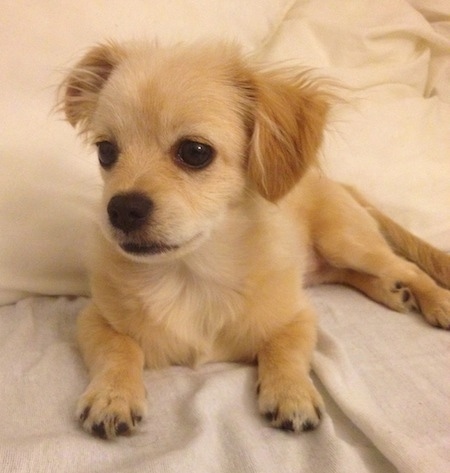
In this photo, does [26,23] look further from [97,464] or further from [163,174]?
[97,464]

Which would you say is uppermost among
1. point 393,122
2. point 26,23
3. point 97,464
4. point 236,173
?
point 26,23

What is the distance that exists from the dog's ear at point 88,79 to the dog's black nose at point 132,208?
13.4 inches

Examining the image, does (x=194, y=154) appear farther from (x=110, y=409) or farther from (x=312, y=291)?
(x=312, y=291)

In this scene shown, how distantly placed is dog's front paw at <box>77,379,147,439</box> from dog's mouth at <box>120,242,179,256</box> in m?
0.25

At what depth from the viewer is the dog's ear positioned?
3.98 ft

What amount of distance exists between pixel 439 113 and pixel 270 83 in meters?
1.07

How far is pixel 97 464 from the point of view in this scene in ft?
2.78

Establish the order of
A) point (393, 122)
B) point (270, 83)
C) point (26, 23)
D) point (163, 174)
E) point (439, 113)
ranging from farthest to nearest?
point (439, 113) → point (393, 122) → point (26, 23) → point (270, 83) → point (163, 174)

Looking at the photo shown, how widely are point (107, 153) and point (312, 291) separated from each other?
0.73 meters

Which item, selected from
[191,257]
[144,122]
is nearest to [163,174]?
[144,122]

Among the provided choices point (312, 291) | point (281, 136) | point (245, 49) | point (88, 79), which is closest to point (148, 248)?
point (281, 136)

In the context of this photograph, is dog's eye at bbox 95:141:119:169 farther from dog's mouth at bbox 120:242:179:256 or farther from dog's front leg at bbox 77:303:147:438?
dog's front leg at bbox 77:303:147:438

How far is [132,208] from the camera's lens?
0.95 m

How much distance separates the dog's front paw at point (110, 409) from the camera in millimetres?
914
